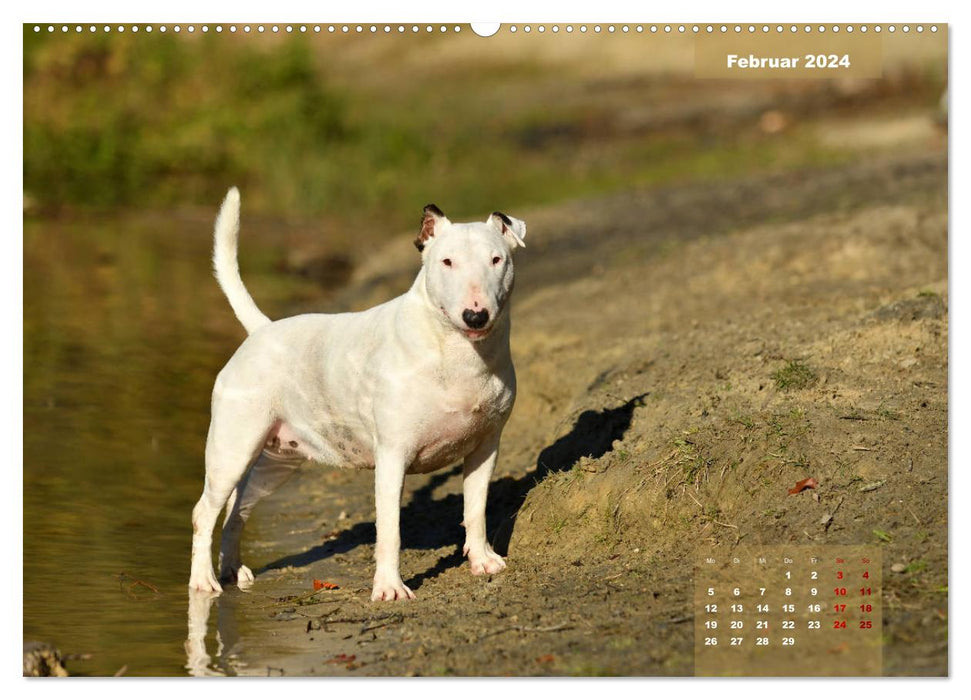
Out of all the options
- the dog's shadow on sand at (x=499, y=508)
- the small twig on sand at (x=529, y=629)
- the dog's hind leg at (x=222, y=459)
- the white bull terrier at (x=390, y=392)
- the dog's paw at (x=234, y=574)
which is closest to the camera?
the small twig on sand at (x=529, y=629)

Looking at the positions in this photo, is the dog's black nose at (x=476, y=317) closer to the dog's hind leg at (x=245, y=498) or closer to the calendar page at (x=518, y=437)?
the calendar page at (x=518, y=437)

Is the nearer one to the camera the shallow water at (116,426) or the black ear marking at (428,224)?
the black ear marking at (428,224)

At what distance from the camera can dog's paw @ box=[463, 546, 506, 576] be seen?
7441 mm

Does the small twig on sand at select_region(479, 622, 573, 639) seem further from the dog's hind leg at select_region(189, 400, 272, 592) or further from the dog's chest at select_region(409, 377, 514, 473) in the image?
the dog's hind leg at select_region(189, 400, 272, 592)

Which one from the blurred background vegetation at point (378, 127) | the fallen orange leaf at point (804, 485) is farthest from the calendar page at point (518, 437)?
the blurred background vegetation at point (378, 127)

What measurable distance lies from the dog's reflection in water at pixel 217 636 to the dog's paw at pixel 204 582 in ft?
0.10

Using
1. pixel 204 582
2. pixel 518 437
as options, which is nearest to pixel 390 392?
pixel 204 582

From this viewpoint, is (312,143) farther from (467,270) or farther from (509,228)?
(467,270)

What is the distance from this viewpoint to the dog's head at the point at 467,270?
6.48m

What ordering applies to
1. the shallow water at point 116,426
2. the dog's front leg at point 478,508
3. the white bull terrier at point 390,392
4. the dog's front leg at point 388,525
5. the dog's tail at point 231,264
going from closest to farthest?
the white bull terrier at point 390,392
the dog's front leg at point 388,525
the shallow water at point 116,426
the dog's front leg at point 478,508
the dog's tail at point 231,264

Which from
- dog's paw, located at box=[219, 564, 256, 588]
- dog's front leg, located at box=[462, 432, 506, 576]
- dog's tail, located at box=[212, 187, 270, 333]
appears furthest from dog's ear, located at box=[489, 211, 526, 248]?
dog's paw, located at box=[219, 564, 256, 588]

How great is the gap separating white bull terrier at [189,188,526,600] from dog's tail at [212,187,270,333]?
2 cm

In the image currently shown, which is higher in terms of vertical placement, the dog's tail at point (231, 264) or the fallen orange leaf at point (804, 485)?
the dog's tail at point (231, 264)

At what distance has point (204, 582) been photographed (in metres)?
7.84
